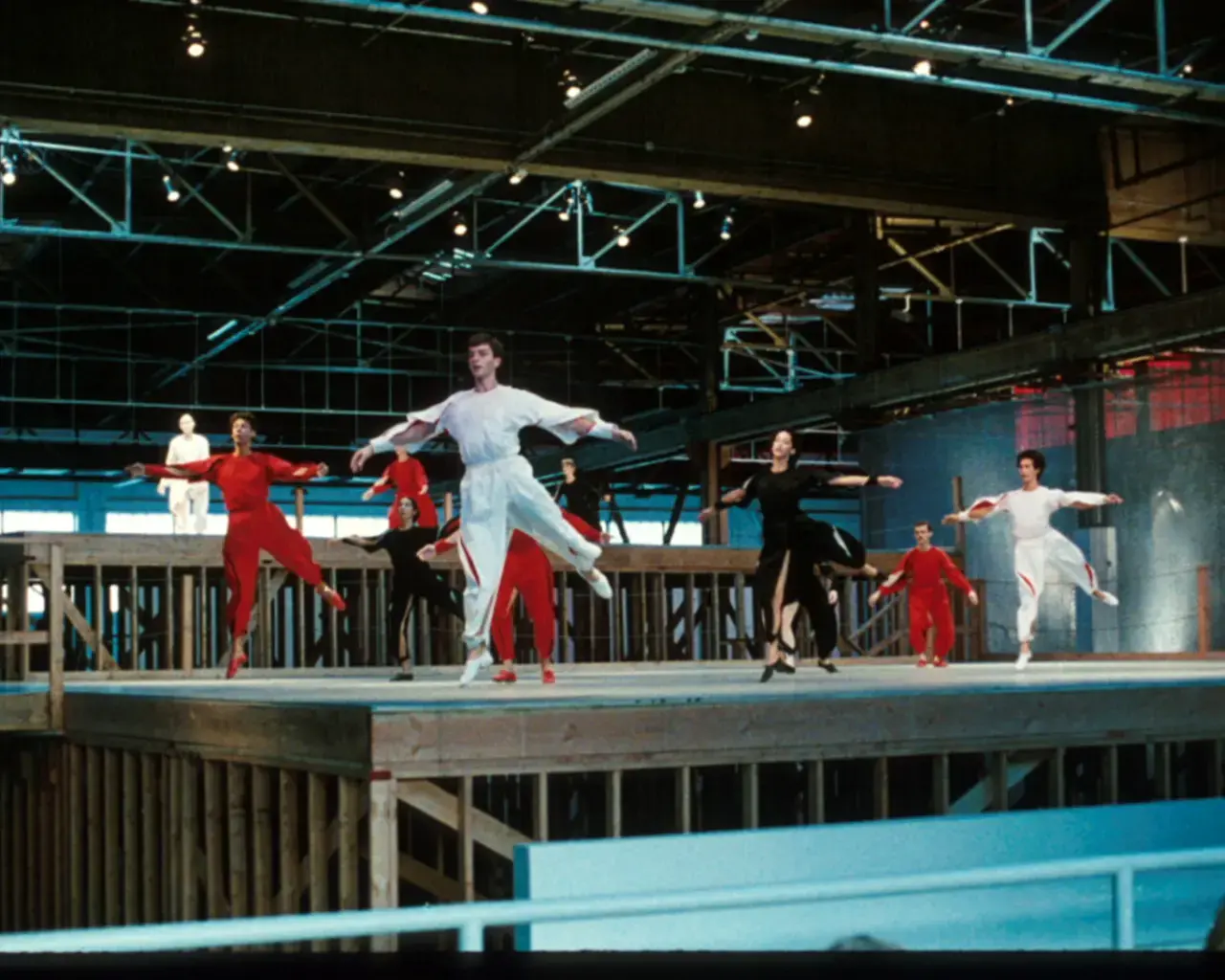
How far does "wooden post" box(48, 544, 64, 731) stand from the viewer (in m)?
13.3

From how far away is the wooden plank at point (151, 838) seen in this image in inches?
460

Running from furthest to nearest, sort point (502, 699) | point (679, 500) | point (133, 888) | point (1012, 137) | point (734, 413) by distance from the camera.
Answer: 1. point (679, 500)
2. point (734, 413)
3. point (1012, 137)
4. point (133, 888)
5. point (502, 699)

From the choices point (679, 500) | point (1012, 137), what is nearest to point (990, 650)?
point (1012, 137)

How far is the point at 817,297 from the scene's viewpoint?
100 ft

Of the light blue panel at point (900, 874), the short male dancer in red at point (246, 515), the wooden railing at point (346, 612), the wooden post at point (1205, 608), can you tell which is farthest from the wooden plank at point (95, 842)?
the wooden post at point (1205, 608)

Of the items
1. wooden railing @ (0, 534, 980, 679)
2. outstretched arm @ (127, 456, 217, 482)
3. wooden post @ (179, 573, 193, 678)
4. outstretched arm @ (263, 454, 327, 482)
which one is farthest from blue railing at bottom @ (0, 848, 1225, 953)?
wooden post @ (179, 573, 193, 678)

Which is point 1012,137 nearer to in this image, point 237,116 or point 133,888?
point 237,116

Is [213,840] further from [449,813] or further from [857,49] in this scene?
[857,49]

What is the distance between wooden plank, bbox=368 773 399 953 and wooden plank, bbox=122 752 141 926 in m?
3.92

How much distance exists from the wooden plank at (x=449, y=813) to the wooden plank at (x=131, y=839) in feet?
12.0

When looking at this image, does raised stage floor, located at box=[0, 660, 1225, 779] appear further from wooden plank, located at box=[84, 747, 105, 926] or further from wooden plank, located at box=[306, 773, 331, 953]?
wooden plank, located at box=[84, 747, 105, 926]

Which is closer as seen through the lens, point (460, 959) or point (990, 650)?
point (460, 959)

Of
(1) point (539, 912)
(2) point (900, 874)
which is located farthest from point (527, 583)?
(1) point (539, 912)

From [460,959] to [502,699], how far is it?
6366mm
